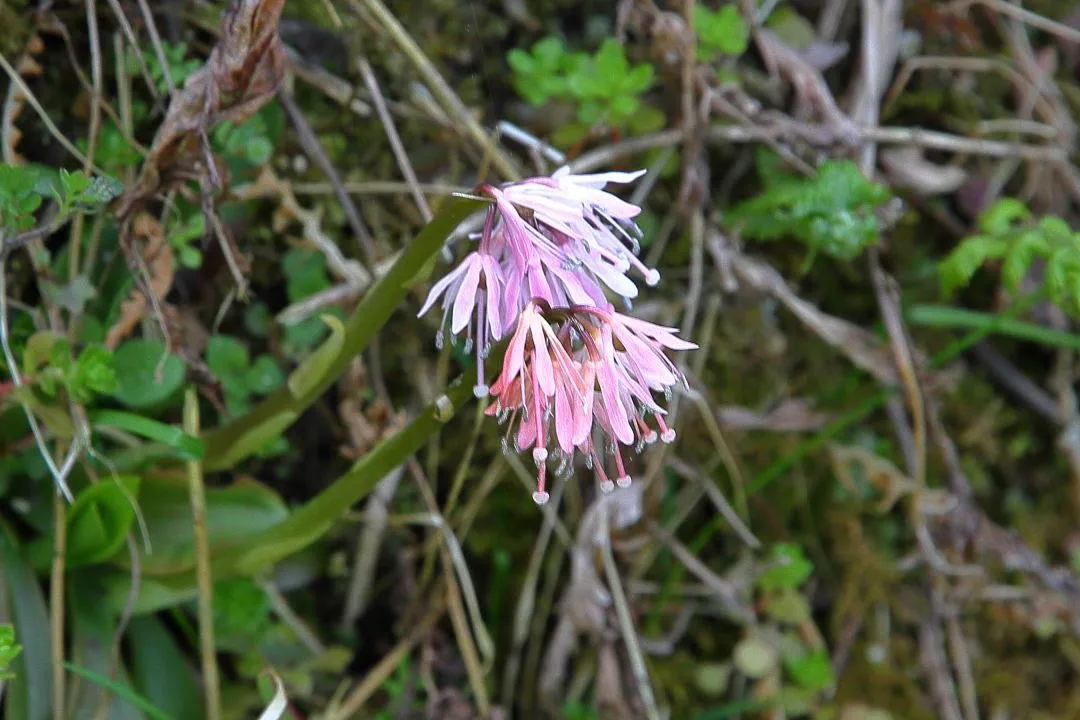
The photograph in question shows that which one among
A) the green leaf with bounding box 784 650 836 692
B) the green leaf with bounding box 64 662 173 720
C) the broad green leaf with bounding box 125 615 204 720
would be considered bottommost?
the green leaf with bounding box 784 650 836 692

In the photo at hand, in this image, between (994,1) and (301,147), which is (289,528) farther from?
(994,1)

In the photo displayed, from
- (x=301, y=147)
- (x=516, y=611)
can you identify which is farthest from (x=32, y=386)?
(x=516, y=611)

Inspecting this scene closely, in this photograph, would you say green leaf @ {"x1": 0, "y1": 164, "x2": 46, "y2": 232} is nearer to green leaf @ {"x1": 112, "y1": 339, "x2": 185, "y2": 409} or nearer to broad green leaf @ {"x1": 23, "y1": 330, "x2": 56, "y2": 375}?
broad green leaf @ {"x1": 23, "y1": 330, "x2": 56, "y2": 375}

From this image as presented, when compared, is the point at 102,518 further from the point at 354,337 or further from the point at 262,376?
the point at 354,337

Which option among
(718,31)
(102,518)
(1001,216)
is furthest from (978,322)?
(102,518)

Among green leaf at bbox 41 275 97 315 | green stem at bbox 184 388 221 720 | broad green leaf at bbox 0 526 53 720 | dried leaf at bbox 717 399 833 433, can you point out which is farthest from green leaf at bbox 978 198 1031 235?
broad green leaf at bbox 0 526 53 720
